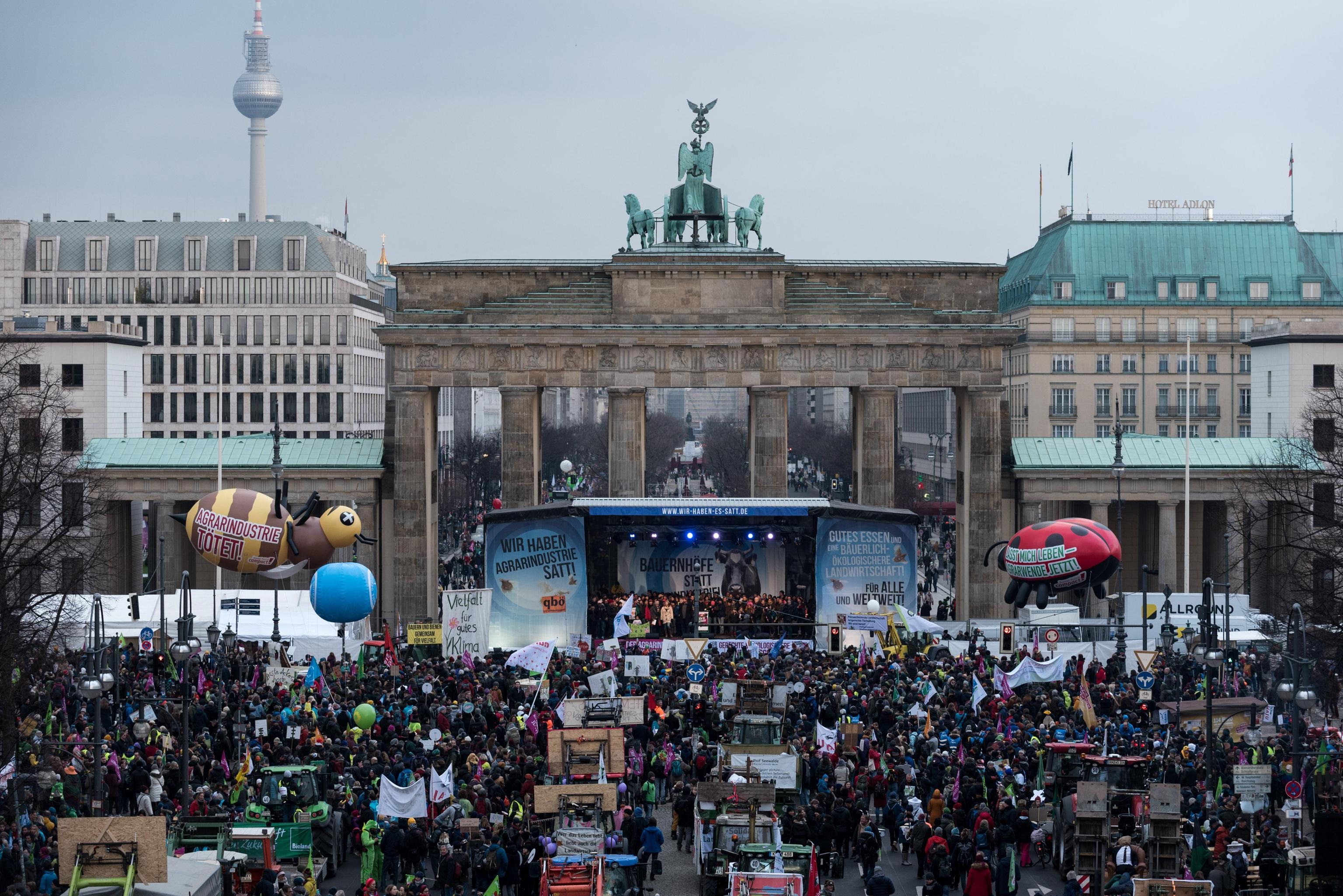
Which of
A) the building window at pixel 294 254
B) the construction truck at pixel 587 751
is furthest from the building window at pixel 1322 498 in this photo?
the building window at pixel 294 254

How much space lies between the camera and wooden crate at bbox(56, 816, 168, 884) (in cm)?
2405

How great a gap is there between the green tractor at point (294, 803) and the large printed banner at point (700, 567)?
30506mm

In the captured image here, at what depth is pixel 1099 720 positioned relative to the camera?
132 feet

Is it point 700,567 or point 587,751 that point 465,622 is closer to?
point 700,567

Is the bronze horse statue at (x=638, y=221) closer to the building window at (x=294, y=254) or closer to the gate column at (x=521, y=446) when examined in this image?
the gate column at (x=521, y=446)

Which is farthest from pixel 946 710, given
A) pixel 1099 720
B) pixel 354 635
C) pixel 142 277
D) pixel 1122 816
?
pixel 142 277

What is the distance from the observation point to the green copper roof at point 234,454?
71.7 meters

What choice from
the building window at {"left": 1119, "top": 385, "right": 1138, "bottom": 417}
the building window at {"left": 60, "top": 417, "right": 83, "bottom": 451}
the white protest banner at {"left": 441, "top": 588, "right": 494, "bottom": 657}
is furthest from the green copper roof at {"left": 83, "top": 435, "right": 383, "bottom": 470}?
Answer: the building window at {"left": 1119, "top": 385, "right": 1138, "bottom": 417}

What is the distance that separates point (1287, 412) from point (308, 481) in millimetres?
42208

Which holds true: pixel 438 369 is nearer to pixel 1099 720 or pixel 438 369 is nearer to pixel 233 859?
pixel 1099 720

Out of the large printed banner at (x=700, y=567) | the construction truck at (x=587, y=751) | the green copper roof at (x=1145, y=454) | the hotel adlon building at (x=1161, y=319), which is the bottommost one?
the construction truck at (x=587, y=751)

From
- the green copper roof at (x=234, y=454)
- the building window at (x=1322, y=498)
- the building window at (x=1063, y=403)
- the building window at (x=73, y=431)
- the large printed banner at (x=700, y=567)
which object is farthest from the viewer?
the building window at (x=1063, y=403)

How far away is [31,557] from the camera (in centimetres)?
4159

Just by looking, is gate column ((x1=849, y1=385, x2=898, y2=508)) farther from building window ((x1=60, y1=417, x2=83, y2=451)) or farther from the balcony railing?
the balcony railing
